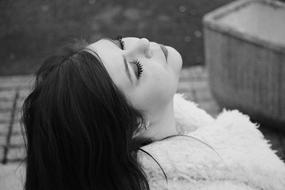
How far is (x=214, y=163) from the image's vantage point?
5.85 ft

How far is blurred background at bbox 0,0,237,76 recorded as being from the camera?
17.8 feet

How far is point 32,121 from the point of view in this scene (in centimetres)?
181

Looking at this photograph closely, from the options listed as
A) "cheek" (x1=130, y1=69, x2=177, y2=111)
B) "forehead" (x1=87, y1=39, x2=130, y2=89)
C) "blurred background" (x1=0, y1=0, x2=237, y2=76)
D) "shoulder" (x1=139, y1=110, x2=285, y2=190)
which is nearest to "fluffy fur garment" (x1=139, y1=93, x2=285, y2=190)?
"shoulder" (x1=139, y1=110, x2=285, y2=190)

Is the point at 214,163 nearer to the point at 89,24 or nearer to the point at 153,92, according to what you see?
the point at 153,92

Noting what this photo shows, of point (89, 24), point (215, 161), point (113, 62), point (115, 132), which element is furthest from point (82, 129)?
point (89, 24)

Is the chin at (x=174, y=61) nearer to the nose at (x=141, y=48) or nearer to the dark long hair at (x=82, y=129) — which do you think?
the nose at (x=141, y=48)

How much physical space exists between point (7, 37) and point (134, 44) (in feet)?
14.1

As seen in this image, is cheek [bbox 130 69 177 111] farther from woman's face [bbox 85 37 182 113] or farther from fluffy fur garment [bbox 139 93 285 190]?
fluffy fur garment [bbox 139 93 285 190]

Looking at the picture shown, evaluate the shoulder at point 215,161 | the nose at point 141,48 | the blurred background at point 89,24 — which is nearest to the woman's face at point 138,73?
the nose at point 141,48

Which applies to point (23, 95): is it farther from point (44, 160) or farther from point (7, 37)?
point (44, 160)

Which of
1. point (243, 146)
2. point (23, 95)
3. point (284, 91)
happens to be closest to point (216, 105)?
point (284, 91)

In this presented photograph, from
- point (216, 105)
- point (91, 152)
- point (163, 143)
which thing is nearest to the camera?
point (91, 152)

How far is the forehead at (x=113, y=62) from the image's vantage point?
1.73m

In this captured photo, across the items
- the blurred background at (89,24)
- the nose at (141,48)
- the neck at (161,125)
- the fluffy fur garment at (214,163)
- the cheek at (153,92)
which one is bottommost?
the blurred background at (89,24)
